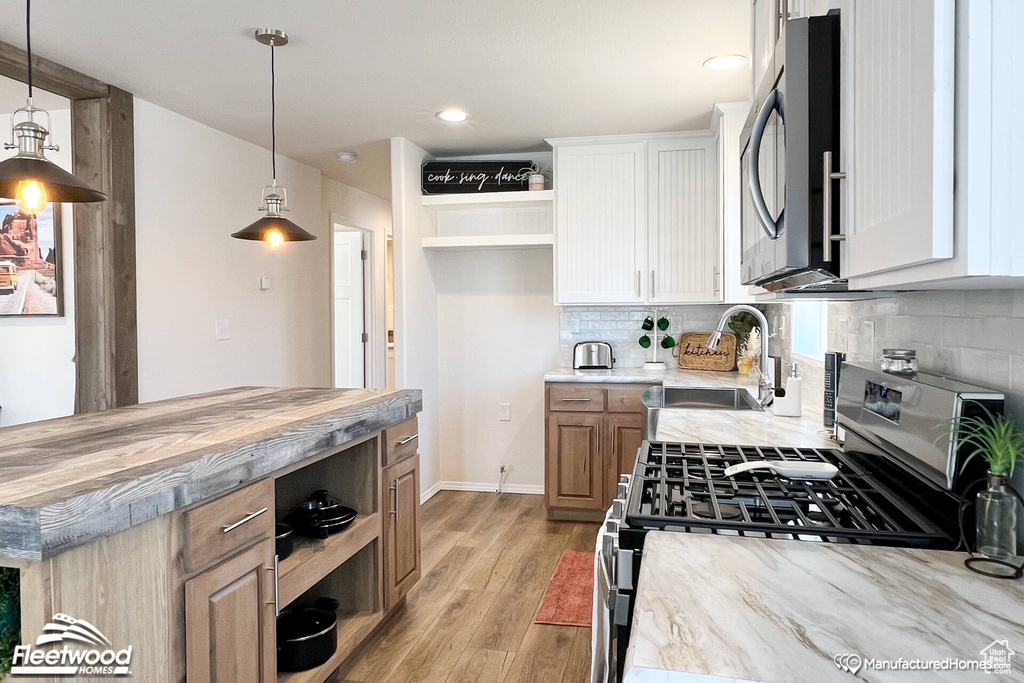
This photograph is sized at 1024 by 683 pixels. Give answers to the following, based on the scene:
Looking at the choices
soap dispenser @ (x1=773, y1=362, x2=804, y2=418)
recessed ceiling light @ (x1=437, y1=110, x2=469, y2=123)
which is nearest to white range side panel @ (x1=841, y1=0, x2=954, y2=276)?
soap dispenser @ (x1=773, y1=362, x2=804, y2=418)

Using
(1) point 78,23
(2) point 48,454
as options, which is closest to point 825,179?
(2) point 48,454

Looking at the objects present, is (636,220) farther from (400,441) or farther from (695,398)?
(400,441)

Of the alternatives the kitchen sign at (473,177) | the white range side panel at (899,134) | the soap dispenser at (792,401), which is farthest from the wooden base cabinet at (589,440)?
the white range side panel at (899,134)

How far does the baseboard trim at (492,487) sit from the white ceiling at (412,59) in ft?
8.01

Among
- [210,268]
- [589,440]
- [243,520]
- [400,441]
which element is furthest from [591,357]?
[243,520]

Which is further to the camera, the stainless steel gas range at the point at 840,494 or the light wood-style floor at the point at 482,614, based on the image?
the light wood-style floor at the point at 482,614

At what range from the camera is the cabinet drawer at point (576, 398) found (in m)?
4.06

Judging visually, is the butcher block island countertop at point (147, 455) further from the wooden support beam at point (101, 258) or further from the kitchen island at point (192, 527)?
the wooden support beam at point (101, 258)

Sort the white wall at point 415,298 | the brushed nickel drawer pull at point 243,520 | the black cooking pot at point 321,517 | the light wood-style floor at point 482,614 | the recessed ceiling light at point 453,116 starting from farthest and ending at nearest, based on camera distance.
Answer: the white wall at point 415,298 < the recessed ceiling light at point 453,116 < the light wood-style floor at point 482,614 < the black cooking pot at point 321,517 < the brushed nickel drawer pull at point 243,520

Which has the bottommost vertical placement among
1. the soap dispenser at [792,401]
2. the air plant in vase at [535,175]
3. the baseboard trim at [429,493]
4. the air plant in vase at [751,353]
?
the baseboard trim at [429,493]

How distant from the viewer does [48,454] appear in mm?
1653

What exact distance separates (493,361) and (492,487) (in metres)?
0.92

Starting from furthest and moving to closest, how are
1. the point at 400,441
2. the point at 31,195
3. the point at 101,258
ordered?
the point at 101,258 → the point at 400,441 → the point at 31,195

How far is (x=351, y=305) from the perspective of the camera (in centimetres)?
621
